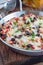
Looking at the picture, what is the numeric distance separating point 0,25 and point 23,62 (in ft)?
0.91

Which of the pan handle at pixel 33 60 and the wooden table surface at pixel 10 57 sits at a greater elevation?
the wooden table surface at pixel 10 57

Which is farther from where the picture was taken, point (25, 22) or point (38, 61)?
point (25, 22)

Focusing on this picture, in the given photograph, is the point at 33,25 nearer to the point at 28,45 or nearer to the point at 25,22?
the point at 25,22

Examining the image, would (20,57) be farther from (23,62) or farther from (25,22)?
(25,22)

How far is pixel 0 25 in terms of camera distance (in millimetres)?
1211

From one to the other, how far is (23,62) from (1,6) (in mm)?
472

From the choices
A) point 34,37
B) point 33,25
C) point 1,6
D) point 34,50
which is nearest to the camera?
point 34,50

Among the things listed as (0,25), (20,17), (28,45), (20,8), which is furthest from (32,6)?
(28,45)

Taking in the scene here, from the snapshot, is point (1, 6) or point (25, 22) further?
point (1, 6)

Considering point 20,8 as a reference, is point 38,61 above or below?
below

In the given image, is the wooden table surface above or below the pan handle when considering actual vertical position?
above

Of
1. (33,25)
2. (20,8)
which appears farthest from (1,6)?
(33,25)

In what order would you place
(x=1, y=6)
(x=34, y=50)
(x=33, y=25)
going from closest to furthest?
(x=34, y=50) → (x=33, y=25) → (x=1, y=6)

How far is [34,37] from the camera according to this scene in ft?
3.68
